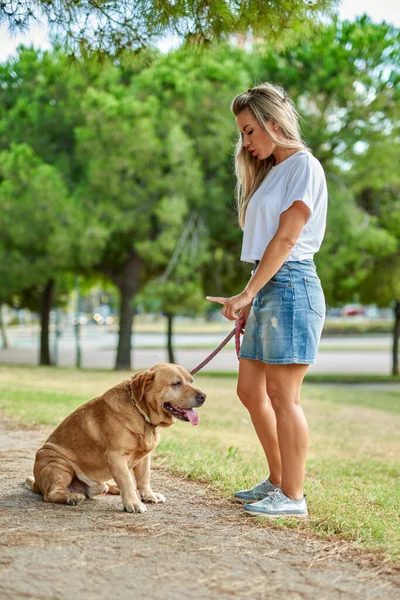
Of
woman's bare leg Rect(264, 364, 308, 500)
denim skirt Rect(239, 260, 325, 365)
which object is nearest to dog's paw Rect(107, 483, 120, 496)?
woman's bare leg Rect(264, 364, 308, 500)

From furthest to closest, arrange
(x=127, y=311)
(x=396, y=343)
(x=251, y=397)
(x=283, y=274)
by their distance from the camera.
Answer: (x=396, y=343)
(x=127, y=311)
(x=251, y=397)
(x=283, y=274)

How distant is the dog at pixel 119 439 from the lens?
429 cm

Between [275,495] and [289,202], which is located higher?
[289,202]

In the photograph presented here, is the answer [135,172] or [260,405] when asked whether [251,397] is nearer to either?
[260,405]

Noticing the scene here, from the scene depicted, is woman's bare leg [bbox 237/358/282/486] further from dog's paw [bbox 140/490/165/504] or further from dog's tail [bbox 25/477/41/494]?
dog's tail [bbox 25/477/41/494]

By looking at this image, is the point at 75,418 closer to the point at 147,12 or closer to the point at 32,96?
the point at 147,12

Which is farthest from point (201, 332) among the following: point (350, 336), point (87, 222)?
point (87, 222)

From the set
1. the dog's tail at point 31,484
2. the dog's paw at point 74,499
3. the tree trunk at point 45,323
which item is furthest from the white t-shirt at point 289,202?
the tree trunk at point 45,323

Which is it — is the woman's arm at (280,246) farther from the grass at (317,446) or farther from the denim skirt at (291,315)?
the grass at (317,446)

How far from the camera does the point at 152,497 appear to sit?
4.52 m

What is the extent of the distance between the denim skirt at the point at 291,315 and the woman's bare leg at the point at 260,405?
0.23 meters

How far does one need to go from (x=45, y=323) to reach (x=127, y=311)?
5.07 meters

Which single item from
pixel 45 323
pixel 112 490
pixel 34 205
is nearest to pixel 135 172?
pixel 34 205

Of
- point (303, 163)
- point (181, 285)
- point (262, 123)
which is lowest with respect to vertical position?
point (181, 285)
